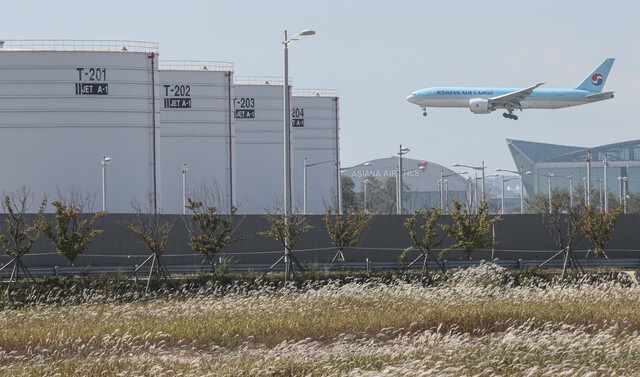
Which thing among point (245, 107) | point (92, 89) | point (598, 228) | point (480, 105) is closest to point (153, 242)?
point (598, 228)

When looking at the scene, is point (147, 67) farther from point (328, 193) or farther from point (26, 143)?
point (328, 193)

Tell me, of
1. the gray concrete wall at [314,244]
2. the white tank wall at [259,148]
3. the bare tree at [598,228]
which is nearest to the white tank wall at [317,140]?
the white tank wall at [259,148]

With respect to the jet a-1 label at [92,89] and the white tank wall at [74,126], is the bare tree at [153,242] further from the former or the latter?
the jet a-1 label at [92,89]

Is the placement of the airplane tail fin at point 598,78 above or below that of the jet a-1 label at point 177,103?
above

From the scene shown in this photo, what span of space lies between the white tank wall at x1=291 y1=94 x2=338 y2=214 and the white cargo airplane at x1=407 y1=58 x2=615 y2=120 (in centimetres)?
973

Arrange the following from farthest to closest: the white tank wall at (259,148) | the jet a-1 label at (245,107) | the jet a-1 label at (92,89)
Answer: the jet a-1 label at (245,107), the white tank wall at (259,148), the jet a-1 label at (92,89)

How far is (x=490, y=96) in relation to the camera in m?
90.1

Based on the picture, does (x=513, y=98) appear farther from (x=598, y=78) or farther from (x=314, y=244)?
(x=314, y=244)

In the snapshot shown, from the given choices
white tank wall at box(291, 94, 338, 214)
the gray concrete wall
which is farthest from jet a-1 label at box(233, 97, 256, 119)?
the gray concrete wall

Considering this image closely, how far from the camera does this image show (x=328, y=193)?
94188 mm

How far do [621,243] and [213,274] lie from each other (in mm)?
23714

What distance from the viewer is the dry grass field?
15.9 m

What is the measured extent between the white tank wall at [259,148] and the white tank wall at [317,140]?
8804 millimetres

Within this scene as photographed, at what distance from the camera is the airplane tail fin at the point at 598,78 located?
106188 mm
